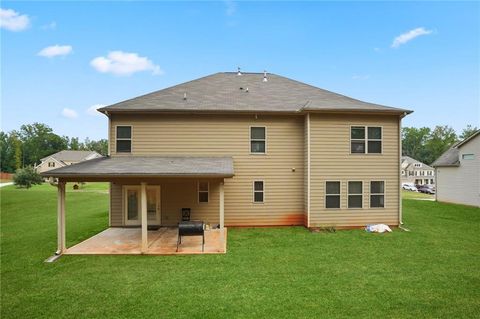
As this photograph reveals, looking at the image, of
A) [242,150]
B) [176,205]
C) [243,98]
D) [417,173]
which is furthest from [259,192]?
[417,173]

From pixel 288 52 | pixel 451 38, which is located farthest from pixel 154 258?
pixel 451 38

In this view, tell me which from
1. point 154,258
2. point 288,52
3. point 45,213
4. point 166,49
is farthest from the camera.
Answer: point 288,52

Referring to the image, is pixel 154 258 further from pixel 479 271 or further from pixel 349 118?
pixel 349 118

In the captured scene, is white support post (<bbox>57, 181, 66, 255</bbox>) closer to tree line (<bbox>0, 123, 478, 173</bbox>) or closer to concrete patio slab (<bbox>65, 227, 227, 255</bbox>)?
concrete patio slab (<bbox>65, 227, 227, 255</bbox>)

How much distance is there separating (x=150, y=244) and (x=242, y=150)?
5.20 m

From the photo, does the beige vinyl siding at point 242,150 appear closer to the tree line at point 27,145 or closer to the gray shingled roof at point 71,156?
the gray shingled roof at point 71,156

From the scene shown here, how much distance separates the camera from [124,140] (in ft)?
35.4

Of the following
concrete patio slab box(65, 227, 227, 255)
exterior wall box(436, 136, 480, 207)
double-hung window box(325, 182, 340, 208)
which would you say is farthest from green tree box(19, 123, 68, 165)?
exterior wall box(436, 136, 480, 207)

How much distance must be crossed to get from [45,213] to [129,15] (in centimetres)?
1301

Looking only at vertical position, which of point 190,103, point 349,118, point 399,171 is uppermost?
point 190,103

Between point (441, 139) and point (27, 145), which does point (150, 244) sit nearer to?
point (441, 139)

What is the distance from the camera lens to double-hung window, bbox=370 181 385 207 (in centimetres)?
1077

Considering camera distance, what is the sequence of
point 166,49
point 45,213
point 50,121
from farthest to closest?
point 50,121 → point 166,49 → point 45,213

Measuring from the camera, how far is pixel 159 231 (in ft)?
33.3
